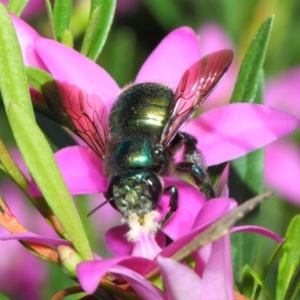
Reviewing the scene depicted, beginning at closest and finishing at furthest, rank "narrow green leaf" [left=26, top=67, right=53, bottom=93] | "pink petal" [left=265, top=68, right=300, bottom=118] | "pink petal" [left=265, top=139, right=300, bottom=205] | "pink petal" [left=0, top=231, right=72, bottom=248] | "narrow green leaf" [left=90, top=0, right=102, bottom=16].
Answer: "pink petal" [left=0, top=231, right=72, bottom=248]
"narrow green leaf" [left=26, top=67, right=53, bottom=93]
"narrow green leaf" [left=90, top=0, right=102, bottom=16]
"pink petal" [left=265, top=139, right=300, bottom=205]
"pink petal" [left=265, top=68, right=300, bottom=118]

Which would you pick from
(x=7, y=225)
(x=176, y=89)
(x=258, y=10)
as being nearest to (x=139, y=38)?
(x=258, y=10)

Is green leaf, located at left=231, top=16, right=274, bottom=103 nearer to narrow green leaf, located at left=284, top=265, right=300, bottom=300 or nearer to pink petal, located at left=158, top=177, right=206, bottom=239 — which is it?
pink petal, located at left=158, top=177, right=206, bottom=239

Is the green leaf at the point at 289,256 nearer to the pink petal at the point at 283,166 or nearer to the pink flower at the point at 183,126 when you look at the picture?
the pink flower at the point at 183,126

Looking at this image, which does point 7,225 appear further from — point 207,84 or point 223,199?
point 207,84

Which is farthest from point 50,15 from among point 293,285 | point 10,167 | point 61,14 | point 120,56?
point 120,56

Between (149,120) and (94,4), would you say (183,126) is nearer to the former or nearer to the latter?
(149,120)

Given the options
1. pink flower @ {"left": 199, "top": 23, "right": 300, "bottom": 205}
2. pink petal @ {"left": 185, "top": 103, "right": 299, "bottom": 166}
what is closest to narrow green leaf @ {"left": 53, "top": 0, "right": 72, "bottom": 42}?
pink petal @ {"left": 185, "top": 103, "right": 299, "bottom": 166}
